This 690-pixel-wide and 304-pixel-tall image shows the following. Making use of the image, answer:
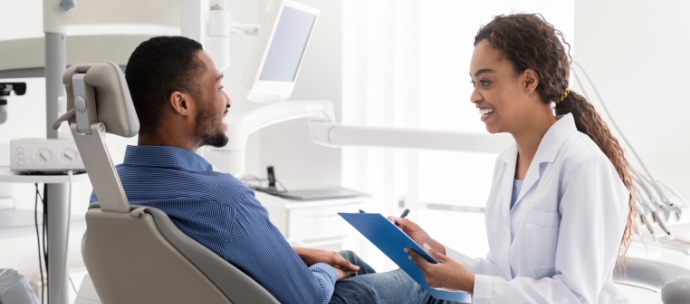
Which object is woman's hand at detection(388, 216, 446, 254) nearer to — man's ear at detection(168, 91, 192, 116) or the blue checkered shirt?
the blue checkered shirt

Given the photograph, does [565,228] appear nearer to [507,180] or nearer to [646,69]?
[507,180]

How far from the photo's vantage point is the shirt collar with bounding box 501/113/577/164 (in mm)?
1379

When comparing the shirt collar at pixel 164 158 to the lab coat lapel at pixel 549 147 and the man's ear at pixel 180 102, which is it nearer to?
the man's ear at pixel 180 102

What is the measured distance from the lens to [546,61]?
1.39 meters

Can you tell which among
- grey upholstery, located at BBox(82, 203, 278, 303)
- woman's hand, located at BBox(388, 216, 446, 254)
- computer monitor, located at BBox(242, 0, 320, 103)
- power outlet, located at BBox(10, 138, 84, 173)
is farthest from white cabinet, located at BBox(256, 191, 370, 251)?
grey upholstery, located at BBox(82, 203, 278, 303)

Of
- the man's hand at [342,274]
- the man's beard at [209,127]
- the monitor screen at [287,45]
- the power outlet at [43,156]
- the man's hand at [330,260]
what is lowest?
the man's hand at [342,274]

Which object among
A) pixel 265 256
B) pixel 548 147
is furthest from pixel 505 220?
pixel 265 256

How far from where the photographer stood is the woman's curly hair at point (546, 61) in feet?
4.57

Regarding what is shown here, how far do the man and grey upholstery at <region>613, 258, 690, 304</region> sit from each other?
1.89ft

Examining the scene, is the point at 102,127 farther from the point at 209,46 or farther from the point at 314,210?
the point at 314,210

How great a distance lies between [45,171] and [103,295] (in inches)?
31.3

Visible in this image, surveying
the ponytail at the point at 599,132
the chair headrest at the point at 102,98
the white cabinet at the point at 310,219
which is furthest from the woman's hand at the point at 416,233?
the white cabinet at the point at 310,219

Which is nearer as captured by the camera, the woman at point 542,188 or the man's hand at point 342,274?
the woman at point 542,188

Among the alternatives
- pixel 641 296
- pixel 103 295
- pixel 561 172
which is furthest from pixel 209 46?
pixel 641 296
